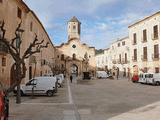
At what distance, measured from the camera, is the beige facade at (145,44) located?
53500mm

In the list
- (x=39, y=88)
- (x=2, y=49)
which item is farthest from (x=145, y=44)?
(x=2, y=49)

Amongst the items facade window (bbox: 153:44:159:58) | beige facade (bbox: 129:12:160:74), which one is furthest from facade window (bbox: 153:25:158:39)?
facade window (bbox: 153:44:159:58)

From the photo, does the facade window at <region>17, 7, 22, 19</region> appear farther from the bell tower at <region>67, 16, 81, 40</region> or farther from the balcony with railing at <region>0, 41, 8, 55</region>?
the bell tower at <region>67, 16, 81, 40</region>

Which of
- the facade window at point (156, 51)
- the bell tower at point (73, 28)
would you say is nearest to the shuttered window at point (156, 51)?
the facade window at point (156, 51)

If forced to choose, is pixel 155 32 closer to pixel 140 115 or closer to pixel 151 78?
pixel 151 78

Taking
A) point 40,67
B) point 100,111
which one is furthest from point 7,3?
point 40,67

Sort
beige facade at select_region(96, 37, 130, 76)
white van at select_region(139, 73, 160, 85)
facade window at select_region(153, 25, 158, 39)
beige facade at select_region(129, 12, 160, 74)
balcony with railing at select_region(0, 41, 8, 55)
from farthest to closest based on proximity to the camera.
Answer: beige facade at select_region(96, 37, 130, 76), beige facade at select_region(129, 12, 160, 74), facade window at select_region(153, 25, 158, 39), white van at select_region(139, 73, 160, 85), balcony with railing at select_region(0, 41, 8, 55)

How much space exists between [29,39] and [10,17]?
8876 mm

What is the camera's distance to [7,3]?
96.8ft

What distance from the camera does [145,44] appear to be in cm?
5712

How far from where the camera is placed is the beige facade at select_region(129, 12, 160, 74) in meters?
53.5

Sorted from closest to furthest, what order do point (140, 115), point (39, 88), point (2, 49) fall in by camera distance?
point (140, 115) → point (39, 88) → point (2, 49)

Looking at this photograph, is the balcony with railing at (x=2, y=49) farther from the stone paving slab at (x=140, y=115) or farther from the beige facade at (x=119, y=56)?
the beige facade at (x=119, y=56)

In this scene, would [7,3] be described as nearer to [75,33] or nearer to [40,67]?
[40,67]
